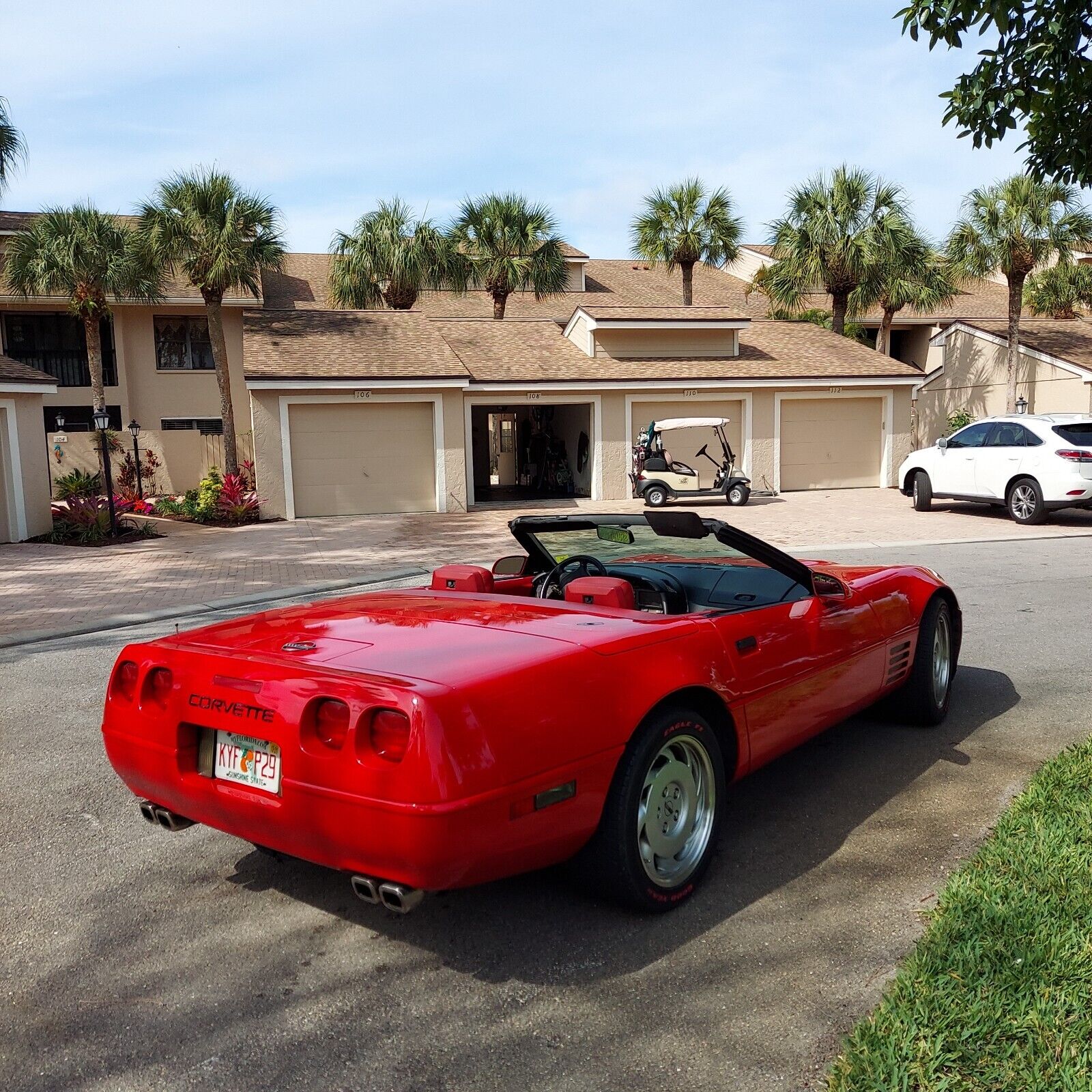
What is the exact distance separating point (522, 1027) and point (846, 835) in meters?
1.81

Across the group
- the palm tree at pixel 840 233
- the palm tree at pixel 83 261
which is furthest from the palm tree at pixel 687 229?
the palm tree at pixel 83 261

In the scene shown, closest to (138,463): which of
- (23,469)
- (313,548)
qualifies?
(23,469)

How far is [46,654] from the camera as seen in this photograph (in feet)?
26.6

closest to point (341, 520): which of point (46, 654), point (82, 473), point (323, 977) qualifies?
point (82, 473)

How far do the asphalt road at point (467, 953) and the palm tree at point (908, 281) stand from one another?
25.5m

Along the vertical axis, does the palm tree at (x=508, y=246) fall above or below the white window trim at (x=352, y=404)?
above

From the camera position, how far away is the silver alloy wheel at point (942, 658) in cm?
532

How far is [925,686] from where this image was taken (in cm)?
523

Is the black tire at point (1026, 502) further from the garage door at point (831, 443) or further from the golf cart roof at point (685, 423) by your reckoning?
the garage door at point (831, 443)

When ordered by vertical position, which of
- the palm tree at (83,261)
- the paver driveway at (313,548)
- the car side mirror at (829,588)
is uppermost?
the palm tree at (83,261)

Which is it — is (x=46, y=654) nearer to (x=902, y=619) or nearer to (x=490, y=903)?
(x=490, y=903)

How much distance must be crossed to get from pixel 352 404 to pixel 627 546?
17.5 meters

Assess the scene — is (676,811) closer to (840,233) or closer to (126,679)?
(126,679)

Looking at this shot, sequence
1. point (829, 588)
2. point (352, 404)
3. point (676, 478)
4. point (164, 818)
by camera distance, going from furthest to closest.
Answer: point (352, 404), point (676, 478), point (829, 588), point (164, 818)
